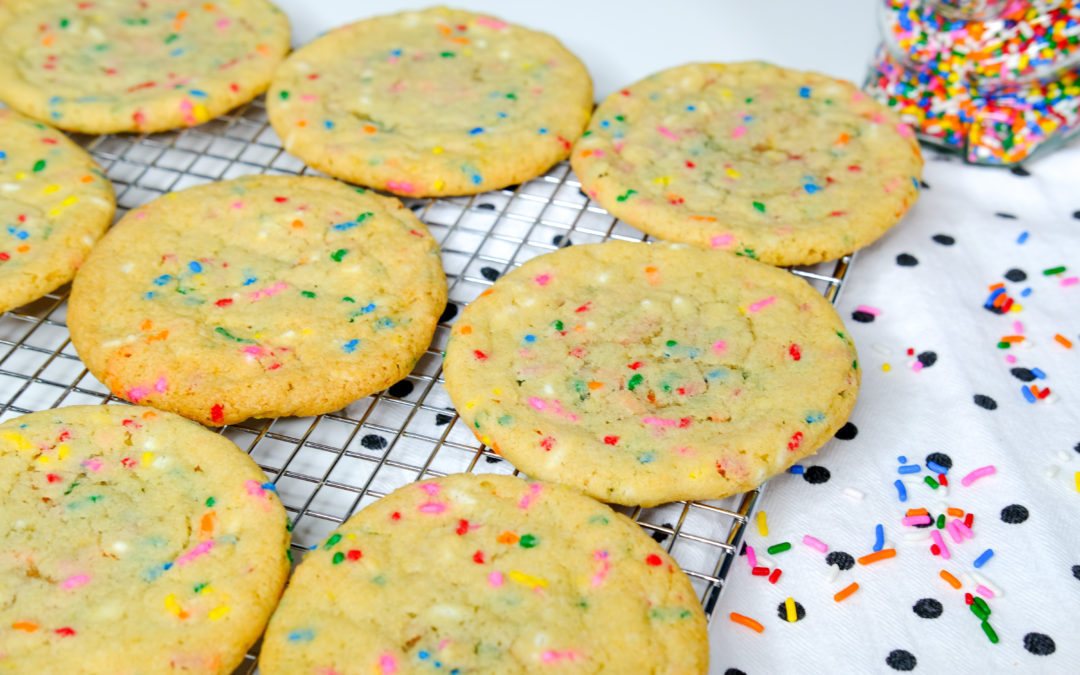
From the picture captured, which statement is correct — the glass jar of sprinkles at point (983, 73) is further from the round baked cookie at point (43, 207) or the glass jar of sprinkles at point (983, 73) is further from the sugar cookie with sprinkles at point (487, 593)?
the round baked cookie at point (43, 207)

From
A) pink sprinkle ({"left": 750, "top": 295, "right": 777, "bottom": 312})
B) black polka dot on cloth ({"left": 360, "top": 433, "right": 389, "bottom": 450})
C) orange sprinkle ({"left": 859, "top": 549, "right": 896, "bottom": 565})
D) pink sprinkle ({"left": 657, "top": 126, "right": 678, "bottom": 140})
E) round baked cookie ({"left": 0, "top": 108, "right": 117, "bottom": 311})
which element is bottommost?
black polka dot on cloth ({"left": 360, "top": 433, "right": 389, "bottom": 450})

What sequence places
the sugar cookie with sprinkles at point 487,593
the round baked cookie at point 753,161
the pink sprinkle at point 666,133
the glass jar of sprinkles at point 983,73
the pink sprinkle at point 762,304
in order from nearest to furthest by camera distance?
the sugar cookie with sprinkles at point 487,593, the pink sprinkle at point 762,304, the round baked cookie at point 753,161, the glass jar of sprinkles at point 983,73, the pink sprinkle at point 666,133

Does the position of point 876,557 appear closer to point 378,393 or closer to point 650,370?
point 650,370

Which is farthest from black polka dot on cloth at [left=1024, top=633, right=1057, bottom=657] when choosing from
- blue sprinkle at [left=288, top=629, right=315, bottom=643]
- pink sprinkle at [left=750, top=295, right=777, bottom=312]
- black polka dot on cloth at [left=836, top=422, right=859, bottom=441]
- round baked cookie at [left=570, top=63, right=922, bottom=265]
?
blue sprinkle at [left=288, top=629, right=315, bottom=643]

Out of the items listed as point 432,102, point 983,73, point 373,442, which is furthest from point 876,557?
point 432,102

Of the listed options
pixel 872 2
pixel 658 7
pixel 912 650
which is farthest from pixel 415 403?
pixel 872 2

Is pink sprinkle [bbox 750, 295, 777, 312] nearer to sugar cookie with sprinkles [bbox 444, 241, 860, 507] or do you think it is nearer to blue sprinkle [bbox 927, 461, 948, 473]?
sugar cookie with sprinkles [bbox 444, 241, 860, 507]

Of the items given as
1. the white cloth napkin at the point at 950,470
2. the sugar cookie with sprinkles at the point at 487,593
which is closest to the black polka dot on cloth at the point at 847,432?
the white cloth napkin at the point at 950,470
